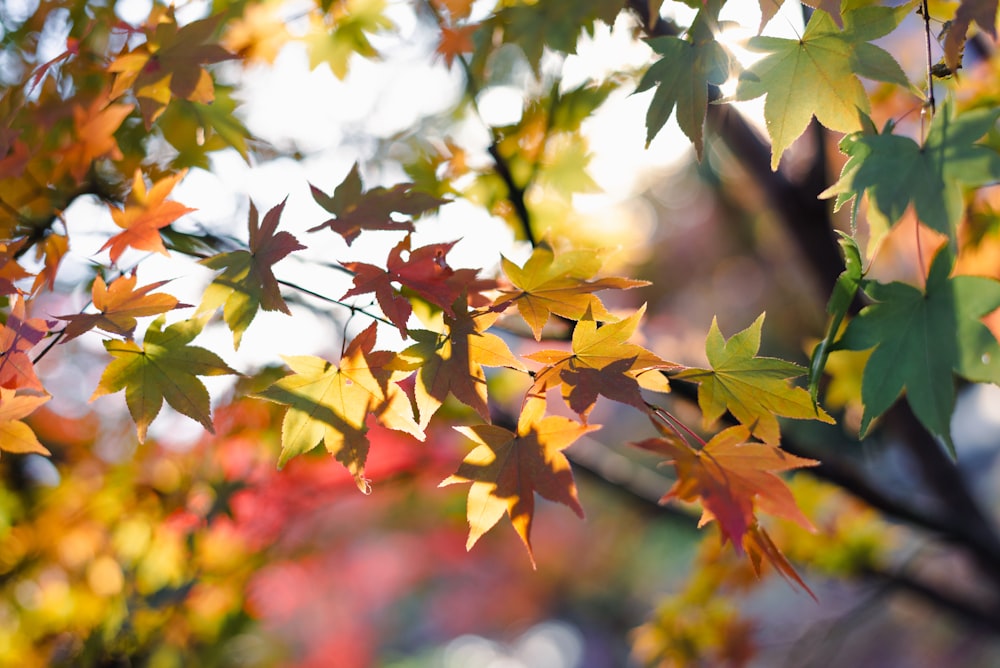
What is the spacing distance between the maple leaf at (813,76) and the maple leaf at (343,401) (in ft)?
1.33

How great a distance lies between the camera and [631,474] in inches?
66.2

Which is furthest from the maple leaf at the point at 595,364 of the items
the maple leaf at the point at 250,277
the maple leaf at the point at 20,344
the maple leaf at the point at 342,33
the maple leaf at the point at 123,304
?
the maple leaf at the point at 342,33

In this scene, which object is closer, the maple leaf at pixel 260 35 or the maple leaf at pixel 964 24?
the maple leaf at pixel 964 24

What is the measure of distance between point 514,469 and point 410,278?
209mm

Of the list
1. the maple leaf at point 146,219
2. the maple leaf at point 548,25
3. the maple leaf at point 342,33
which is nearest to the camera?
the maple leaf at point 146,219

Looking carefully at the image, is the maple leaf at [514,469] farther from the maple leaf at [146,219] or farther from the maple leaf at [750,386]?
the maple leaf at [146,219]

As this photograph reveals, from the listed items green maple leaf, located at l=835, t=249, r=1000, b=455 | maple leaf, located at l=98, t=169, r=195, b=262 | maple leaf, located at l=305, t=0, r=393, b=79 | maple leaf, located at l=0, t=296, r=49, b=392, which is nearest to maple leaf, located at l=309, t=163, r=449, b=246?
maple leaf, located at l=98, t=169, r=195, b=262

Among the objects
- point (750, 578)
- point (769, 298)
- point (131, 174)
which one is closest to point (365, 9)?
point (131, 174)

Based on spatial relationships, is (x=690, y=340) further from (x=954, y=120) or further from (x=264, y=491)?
(x=954, y=120)

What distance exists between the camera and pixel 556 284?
0.68m

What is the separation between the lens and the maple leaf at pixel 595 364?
1.99 feet

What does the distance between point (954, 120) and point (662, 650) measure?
1525mm

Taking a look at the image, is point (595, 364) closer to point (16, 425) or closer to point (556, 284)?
point (556, 284)

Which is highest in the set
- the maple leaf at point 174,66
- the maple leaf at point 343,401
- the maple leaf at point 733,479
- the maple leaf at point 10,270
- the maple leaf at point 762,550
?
the maple leaf at point 174,66
